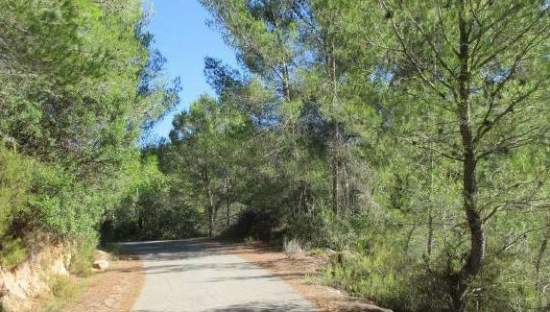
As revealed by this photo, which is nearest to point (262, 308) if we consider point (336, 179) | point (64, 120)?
point (64, 120)

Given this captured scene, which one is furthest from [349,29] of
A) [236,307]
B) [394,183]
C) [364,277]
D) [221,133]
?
[221,133]

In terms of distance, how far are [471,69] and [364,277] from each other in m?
7.15

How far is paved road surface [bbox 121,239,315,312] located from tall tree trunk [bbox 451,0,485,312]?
2798mm

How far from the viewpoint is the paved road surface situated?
36.7ft

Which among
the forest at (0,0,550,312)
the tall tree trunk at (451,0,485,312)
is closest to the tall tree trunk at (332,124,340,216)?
the forest at (0,0,550,312)

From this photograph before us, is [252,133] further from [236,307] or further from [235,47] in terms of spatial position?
[236,307]

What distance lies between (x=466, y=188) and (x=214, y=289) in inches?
268

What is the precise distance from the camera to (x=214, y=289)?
13.4 metres

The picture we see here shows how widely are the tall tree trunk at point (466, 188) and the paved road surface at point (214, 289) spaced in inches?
110

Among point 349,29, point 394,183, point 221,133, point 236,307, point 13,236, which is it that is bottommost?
point 236,307

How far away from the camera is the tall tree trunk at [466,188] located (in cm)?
866

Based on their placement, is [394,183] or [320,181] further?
[320,181]

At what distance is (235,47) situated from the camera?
2136 centimetres

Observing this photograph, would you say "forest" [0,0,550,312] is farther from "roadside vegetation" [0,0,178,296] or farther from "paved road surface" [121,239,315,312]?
"paved road surface" [121,239,315,312]
